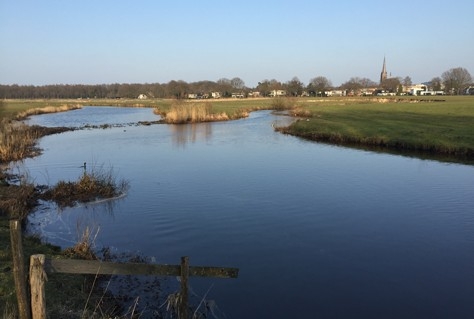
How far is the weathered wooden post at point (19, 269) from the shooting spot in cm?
461

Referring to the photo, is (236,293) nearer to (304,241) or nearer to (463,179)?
(304,241)

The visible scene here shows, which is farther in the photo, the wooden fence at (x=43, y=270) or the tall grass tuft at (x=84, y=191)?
the tall grass tuft at (x=84, y=191)

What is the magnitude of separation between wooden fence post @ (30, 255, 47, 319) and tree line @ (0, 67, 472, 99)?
97.9 metres

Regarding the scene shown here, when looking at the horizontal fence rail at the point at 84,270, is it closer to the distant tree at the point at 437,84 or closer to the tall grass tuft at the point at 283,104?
the tall grass tuft at the point at 283,104

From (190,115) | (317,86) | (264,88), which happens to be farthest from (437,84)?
(190,115)

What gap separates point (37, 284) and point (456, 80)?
144 metres

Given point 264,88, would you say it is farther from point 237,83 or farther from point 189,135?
point 189,135

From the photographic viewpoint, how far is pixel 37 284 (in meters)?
4.84

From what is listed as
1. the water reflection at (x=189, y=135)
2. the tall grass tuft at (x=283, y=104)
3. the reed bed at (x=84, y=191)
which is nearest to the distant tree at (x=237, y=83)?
the tall grass tuft at (x=283, y=104)

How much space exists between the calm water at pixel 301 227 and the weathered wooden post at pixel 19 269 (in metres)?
3.69

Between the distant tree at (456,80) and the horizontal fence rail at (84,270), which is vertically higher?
the distant tree at (456,80)

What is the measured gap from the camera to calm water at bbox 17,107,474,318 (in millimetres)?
8344

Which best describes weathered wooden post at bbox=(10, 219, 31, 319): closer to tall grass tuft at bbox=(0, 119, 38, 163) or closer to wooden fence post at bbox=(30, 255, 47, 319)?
wooden fence post at bbox=(30, 255, 47, 319)

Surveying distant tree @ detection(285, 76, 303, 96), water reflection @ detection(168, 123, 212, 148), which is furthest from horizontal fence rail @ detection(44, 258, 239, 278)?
distant tree @ detection(285, 76, 303, 96)
